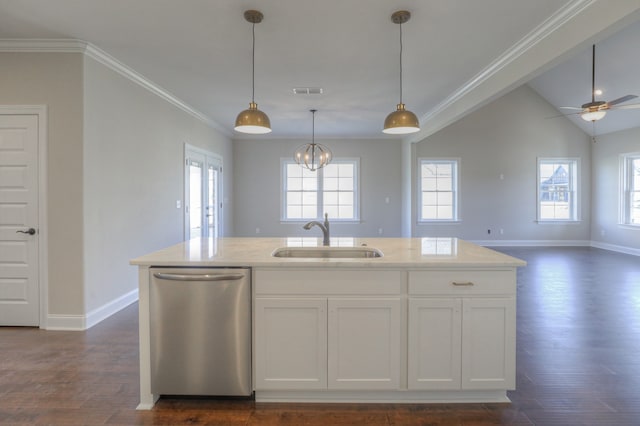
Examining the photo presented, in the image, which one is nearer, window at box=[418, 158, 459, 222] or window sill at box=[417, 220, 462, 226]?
window sill at box=[417, 220, 462, 226]

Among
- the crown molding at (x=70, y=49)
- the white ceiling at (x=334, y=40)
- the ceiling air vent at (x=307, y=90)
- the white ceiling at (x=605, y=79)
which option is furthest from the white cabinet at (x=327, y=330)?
the white ceiling at (x=605, y=79)

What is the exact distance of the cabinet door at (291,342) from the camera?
198cm

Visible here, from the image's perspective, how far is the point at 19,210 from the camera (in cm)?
316

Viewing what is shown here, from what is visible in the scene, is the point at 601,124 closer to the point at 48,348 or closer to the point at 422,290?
the point at 422,290

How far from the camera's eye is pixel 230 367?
1.99 metres

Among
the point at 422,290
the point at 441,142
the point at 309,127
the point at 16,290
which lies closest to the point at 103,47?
the point at 16,290

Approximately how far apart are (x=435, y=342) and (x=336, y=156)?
6.50 meters

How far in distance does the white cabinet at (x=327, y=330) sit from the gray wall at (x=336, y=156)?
611 cm

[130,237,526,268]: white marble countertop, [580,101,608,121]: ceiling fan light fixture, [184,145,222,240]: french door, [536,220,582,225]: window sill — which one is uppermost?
[580,101,608,121]: ceiling fan light fixture

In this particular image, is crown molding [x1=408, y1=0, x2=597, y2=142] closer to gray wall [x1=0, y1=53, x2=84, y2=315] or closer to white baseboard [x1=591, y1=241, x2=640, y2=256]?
gray wall [x1=0, y1=53, x2=84, y2=315]

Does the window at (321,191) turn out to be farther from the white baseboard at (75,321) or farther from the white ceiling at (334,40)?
the white baseboard at (75,321)

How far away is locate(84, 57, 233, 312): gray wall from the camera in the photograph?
10.7ft

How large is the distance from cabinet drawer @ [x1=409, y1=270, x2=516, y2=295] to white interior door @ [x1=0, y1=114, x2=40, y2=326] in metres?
3.43

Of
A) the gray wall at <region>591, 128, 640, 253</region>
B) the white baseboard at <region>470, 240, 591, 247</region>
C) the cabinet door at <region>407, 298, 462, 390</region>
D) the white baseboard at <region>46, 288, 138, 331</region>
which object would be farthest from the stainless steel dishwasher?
the gray wall at <region>591, 128, 640, 253</region>
